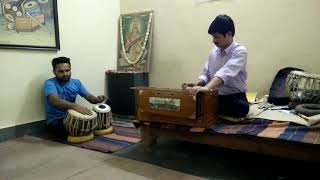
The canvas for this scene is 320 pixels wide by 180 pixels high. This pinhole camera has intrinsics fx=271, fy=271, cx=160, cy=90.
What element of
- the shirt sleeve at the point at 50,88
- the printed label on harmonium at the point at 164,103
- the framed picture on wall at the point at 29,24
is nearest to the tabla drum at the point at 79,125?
the shirt sleeve at the point at 50,88

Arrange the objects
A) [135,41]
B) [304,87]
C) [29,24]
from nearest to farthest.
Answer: [304,87], [29,24], [135,41]

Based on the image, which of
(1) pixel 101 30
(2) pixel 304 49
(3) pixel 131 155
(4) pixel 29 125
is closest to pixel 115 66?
(1) pixel 101 30

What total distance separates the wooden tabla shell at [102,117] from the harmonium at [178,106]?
2.49 feet

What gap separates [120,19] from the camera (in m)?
4.11

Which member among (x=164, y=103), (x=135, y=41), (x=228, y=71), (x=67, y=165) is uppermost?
(x=135, y=41)

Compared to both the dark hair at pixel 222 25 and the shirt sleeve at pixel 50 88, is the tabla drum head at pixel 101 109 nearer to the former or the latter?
the shirt sleeve at pixel 50 88

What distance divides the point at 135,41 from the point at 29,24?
4.89 ft

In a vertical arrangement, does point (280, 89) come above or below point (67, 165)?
above

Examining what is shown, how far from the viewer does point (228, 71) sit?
207cm

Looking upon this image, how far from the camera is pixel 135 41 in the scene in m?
3.97

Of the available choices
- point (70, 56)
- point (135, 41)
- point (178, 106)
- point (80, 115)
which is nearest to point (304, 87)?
point (178, 106)

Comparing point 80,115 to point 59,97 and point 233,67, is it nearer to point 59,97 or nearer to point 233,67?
point 59,97

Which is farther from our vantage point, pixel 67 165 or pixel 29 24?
pixel 29 24

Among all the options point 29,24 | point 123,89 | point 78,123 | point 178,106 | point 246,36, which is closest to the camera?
point 178,106
